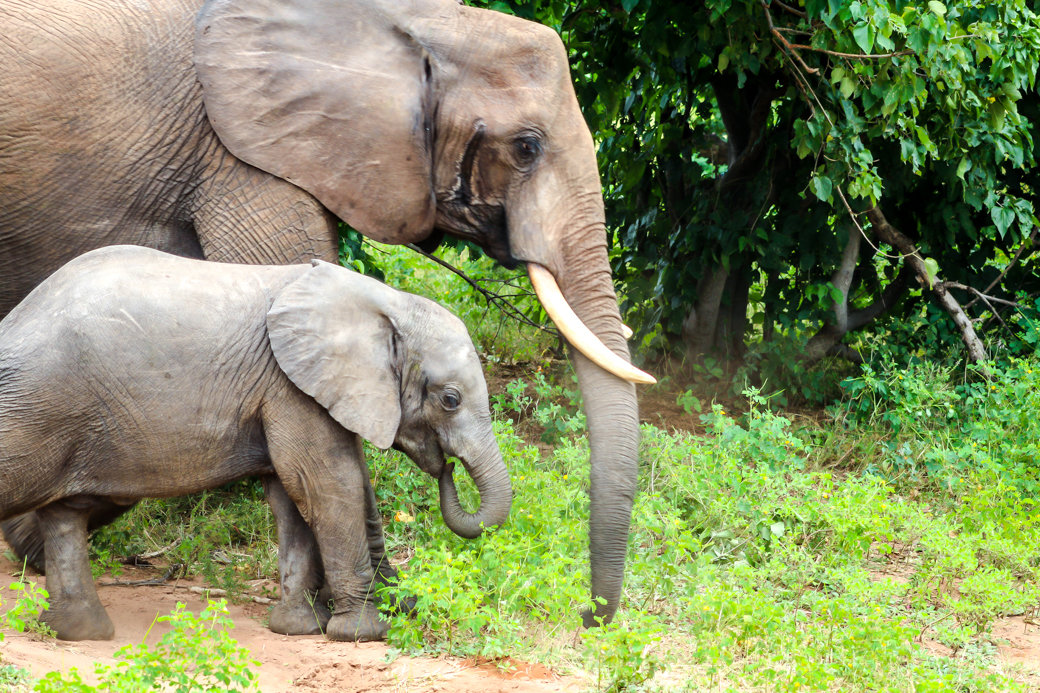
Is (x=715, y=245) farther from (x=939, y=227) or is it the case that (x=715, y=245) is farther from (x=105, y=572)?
(x=105, y=572)

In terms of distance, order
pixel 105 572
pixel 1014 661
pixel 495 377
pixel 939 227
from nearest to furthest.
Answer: pixel 1014 661 → pixel 105 572 → pixel 939 227 → pixel 495 377

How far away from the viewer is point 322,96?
491cm

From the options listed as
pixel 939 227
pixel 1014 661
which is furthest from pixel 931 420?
pixel 1014 661

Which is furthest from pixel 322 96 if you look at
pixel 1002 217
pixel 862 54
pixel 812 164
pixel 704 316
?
pixel 1002 217

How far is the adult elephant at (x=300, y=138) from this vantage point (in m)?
4.86

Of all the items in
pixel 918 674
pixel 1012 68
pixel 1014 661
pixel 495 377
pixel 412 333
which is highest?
pixel 1012 68

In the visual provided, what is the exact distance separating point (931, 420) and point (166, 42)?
14.7ft

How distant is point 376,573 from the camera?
15.8 ft

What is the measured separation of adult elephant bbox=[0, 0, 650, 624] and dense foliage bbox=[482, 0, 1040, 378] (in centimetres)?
126

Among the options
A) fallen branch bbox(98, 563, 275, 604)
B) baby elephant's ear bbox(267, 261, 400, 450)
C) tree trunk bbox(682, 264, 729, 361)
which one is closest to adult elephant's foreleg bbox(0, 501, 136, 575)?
fallen branch bbox(98, 563, 275, 604)

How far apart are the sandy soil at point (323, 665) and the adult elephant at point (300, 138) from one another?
1.97 feet

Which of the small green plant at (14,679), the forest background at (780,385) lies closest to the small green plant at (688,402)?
the forest background at (780,385)

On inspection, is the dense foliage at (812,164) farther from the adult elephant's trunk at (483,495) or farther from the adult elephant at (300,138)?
the adult elephant's trunk at (483,495)

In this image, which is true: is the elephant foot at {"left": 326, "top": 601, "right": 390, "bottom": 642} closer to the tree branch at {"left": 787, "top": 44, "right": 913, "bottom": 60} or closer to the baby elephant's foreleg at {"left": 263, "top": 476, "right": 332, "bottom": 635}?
the baby elephant's foreleg at {"left": 263, "top": 476, "right": 332, "bottom": 635}
